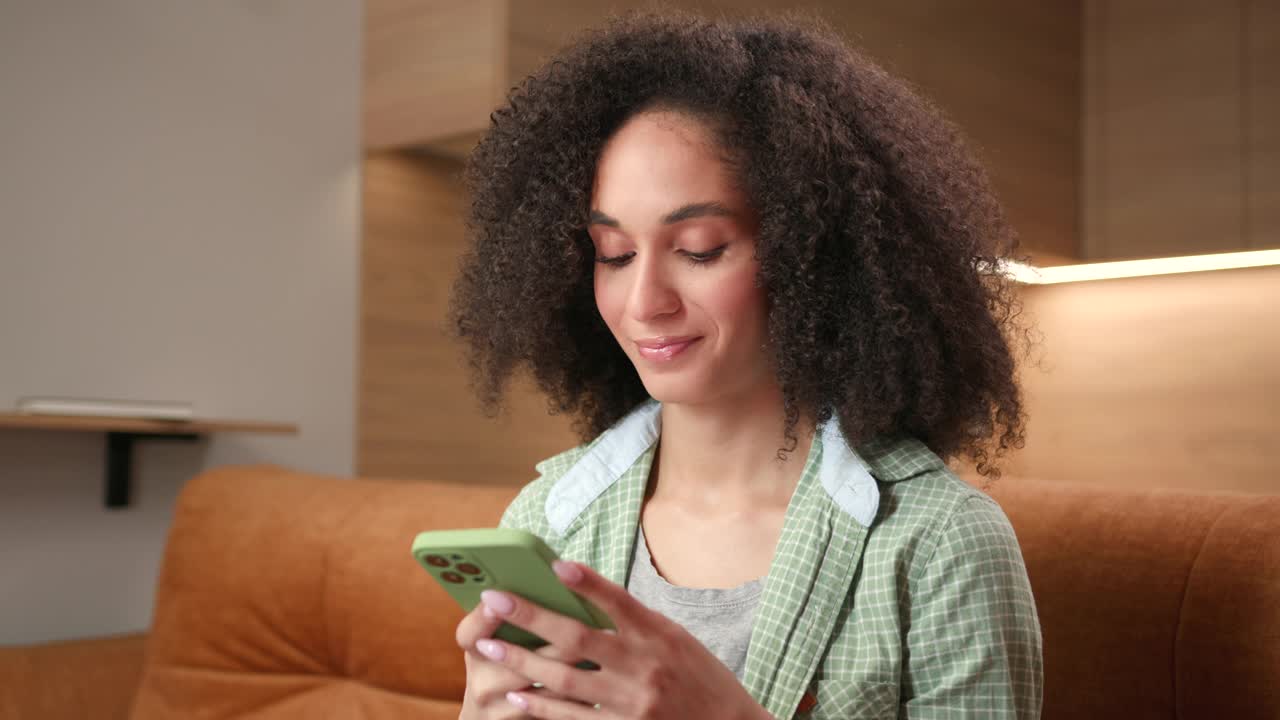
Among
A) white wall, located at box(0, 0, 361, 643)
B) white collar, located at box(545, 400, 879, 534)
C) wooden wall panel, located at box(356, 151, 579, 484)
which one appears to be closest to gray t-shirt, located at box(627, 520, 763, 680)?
white collar, located at box(545, 400, 879, 534)

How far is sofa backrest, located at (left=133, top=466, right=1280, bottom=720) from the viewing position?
109cm

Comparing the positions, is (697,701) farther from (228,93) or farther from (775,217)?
(228,93)

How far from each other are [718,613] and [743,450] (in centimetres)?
14

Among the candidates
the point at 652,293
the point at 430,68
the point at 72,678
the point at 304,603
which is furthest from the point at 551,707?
the point at 430,68

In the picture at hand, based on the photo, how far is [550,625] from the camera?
30.9 inches

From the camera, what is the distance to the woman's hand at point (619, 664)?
2.57 feet

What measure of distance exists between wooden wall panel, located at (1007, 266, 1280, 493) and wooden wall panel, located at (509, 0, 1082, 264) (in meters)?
0.33

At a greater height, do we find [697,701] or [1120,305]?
[1120,305]

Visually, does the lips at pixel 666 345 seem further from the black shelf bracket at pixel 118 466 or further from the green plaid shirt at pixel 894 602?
the black shelf bracket at pixel 118 466

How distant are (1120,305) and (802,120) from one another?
→ 5.08ft

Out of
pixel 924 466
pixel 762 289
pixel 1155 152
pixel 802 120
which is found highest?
pixel 1155 152

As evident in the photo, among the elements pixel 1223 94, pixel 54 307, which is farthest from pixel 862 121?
pixel 54 307

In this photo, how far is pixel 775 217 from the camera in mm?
985

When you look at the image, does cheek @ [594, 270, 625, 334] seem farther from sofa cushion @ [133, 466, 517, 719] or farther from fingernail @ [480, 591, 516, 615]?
sofa cushion @ [133, 466, 517, 719]
